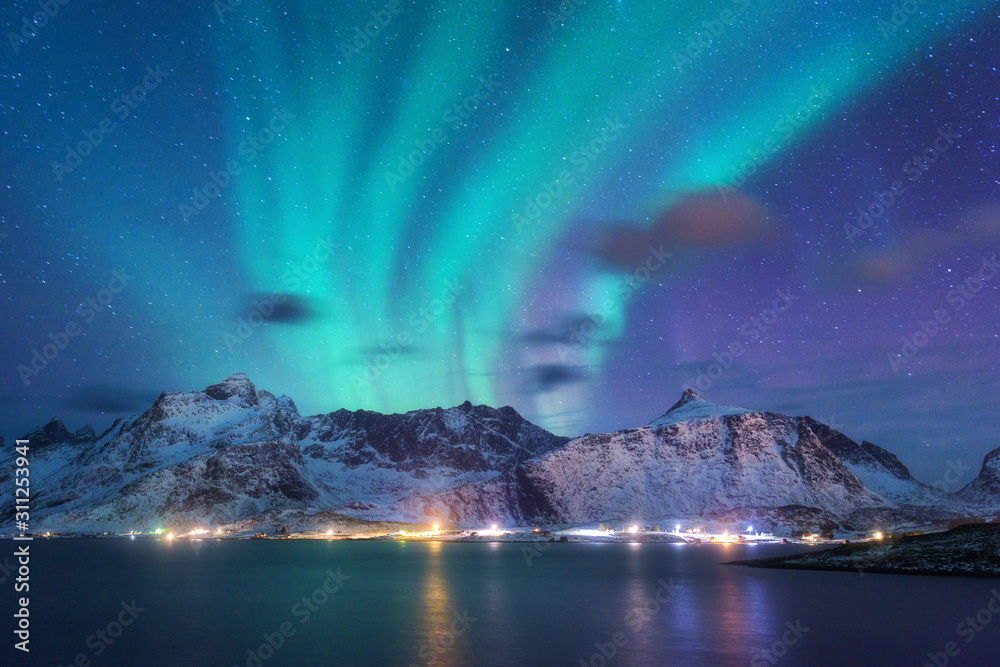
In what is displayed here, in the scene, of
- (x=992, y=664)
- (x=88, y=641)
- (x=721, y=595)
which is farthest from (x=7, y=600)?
(x=992, y=664)

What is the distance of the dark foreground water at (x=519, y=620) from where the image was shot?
161 feet

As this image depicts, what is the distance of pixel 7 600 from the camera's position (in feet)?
279

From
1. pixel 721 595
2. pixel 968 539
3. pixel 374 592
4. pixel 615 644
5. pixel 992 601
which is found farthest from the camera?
pixel 968 539

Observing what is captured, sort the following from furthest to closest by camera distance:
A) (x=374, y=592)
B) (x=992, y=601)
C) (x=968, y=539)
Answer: (x=968, y=539), (x=374, y=592), (x=992, y=601)

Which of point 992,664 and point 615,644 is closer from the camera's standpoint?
point 992,664

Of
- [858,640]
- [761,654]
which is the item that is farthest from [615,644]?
[858,640]

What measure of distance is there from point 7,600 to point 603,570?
301ft

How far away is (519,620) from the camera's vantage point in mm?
66188

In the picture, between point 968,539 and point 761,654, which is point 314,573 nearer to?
point 761,654

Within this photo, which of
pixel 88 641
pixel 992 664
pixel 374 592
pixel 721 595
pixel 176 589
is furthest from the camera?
pixel 176 589

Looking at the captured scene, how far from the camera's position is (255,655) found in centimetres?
5000

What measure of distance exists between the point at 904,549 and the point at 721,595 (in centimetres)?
5823

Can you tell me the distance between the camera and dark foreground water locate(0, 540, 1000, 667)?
48.9 metres

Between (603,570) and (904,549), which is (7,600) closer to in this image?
(603,570)
